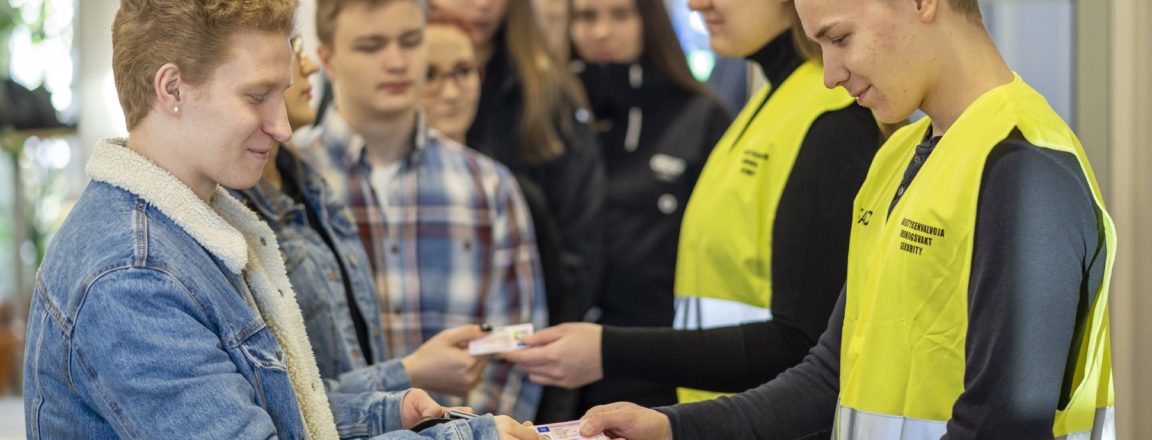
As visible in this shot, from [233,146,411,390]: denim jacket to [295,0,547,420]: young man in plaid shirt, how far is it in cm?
60

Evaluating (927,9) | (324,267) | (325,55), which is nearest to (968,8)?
(927,9)

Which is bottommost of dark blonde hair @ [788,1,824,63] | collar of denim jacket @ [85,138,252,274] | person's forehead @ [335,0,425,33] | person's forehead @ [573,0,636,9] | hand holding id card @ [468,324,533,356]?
hand holding id card @ [468,324,533,356]

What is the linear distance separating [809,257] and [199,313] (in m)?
0.93

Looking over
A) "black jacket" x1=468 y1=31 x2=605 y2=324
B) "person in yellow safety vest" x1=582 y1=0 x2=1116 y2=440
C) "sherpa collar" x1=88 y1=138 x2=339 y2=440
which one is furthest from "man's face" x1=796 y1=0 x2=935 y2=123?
"black jacket" x1=468 y1=31 x2=605 y2=324

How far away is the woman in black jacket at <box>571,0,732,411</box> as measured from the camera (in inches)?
→ 139

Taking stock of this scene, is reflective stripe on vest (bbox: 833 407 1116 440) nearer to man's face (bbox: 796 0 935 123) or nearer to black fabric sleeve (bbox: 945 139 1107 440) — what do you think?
black fabric sleeve (bbox: 945 139 1107 440)

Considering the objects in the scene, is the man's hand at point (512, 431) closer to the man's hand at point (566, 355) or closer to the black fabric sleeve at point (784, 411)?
the black fabric sleeve at point (784, 411)

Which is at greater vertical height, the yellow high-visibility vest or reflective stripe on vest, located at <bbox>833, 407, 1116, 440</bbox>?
the yellow high-visibility vest

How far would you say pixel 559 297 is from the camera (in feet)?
11.1

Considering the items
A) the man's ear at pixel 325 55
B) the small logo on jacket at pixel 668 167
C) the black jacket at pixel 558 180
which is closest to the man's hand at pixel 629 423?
the man's ear at pixel 325 55

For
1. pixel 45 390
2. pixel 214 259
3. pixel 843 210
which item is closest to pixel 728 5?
pixel 843 210

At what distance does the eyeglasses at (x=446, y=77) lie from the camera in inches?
135

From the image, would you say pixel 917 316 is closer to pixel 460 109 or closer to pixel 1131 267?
pixel 1131 267

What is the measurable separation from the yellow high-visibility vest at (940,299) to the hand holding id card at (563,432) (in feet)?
1.37
